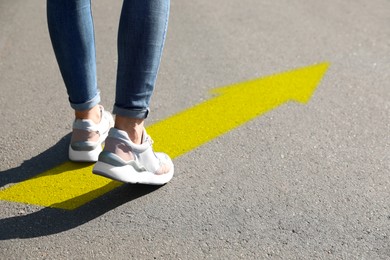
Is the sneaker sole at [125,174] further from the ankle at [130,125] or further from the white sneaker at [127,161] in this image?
the ankle at [130,125]

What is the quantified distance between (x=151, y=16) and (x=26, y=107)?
1382 mm

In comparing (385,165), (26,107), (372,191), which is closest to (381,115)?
(385,165)

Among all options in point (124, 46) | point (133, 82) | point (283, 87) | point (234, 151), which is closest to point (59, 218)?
point (133, 82)

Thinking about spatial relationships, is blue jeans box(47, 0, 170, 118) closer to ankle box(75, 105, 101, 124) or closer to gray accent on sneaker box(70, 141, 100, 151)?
ankle box(75, 105, 101, 124)

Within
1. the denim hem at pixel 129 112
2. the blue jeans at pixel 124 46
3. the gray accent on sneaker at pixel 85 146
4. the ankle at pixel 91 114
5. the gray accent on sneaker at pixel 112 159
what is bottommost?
the gray accent on sneaker at pixel 85 146

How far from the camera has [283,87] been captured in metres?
4.05

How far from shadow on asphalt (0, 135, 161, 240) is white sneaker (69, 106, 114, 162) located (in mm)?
122

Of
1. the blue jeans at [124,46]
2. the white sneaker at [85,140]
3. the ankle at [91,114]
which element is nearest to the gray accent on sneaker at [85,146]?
the white sneaker at [85,140]

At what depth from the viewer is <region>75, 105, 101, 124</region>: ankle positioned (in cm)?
308

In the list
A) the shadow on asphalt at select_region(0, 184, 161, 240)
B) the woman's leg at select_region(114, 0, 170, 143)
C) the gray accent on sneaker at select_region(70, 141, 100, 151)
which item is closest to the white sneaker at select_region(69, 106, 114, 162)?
the gray accent on sneaker at select_region(70, 141, 100, 151)

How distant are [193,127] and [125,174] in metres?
0.91

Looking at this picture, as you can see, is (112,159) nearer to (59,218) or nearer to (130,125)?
(130,125)

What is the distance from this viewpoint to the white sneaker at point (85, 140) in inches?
122

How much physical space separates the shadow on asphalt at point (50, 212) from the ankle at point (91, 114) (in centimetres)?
26
